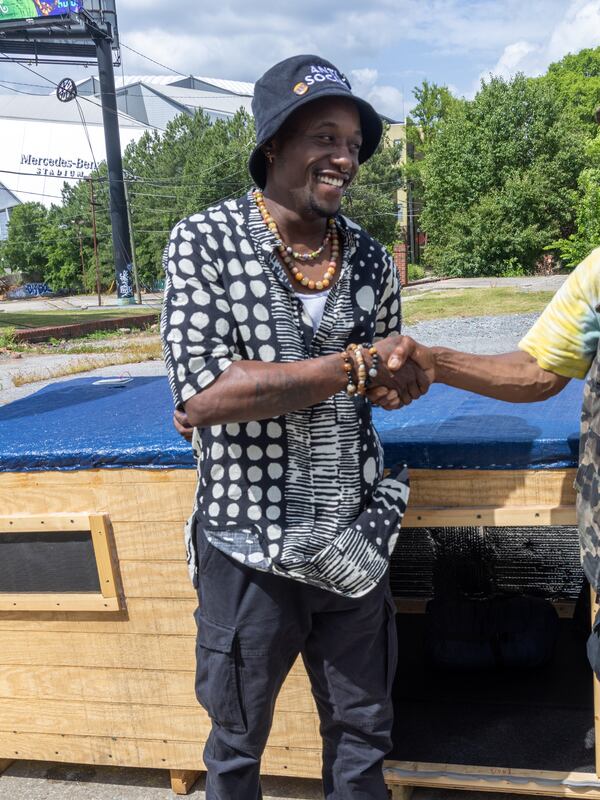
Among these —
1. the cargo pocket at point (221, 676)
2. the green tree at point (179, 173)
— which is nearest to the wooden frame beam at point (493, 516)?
the cargo pocket at point (221, 676)

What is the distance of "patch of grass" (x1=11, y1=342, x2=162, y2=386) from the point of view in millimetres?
15414

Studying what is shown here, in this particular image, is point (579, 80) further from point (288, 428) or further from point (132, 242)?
point (288, 428)

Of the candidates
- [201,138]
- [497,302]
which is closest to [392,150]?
[201,138]

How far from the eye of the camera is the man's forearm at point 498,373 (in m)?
1.82

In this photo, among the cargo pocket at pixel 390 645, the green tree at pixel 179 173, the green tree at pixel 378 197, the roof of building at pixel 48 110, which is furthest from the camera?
the roof of building at pixel 48 110

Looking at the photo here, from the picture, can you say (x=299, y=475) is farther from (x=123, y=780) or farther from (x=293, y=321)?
(x=123, y=780)

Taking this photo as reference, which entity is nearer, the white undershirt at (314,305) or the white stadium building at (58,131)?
the white undershirt at (314,305)

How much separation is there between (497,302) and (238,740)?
23168 millimetres

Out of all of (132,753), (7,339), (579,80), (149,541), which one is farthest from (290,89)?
(579,80)

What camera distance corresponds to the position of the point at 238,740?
1.83m

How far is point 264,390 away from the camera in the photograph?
5.22 ft

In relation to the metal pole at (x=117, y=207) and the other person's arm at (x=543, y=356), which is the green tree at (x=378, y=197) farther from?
the other person's arm at (x=543, y=356)

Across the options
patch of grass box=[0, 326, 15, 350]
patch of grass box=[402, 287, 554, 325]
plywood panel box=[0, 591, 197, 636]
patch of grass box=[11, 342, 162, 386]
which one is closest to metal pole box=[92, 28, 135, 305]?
patch of grass box=[0, 326, 15, 350]

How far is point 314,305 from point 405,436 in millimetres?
631
